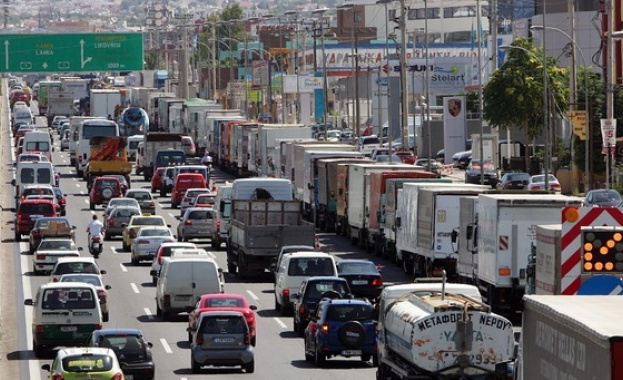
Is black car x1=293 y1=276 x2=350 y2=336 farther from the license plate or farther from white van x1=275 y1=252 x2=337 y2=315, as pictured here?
the license plate

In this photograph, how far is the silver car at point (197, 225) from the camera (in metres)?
62.2

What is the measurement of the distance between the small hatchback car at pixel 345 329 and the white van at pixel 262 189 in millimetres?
24690

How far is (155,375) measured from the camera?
32625 millimetres

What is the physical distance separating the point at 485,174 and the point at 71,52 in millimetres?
22382

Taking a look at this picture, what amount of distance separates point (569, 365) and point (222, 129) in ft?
308

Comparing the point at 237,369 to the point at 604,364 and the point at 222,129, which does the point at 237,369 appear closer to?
the point at 604,364

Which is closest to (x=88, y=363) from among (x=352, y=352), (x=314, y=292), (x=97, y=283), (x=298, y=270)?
(x=352, y=352)

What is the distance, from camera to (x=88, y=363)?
27.7 metres

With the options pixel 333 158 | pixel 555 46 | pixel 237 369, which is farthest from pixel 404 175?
pixel 555 46

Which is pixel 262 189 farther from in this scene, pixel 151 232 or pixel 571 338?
pixel 571 338

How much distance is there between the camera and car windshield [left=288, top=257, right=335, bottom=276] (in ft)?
A: 139

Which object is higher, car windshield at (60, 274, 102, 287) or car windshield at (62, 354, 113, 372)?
car windshield at (62, 354, 113, 372)

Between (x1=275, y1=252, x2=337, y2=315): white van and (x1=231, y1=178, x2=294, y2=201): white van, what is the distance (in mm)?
15330

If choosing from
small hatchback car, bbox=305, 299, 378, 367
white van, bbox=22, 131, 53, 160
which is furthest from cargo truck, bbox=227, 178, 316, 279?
white van, bbox=22, 131, 53, 160
